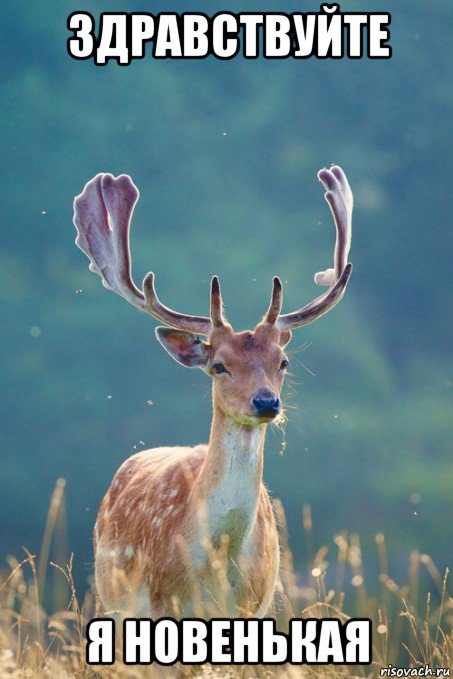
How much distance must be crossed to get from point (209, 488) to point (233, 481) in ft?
0.65

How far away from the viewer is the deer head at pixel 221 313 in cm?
598

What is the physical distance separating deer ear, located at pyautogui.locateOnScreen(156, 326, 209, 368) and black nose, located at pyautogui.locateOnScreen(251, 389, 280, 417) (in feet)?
2.70

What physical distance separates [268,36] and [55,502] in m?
5.61

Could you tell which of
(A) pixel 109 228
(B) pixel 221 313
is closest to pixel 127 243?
(A) pixel 109 228

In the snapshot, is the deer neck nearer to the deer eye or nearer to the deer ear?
the deer eye

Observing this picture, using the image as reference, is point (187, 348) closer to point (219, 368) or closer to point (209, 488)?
point (219, 368)

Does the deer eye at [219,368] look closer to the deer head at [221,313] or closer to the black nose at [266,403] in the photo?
the deer head at [221,313]

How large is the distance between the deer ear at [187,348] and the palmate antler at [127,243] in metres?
0.18

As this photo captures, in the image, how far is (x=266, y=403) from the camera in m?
5.68

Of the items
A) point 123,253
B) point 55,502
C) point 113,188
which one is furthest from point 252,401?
point 113,188

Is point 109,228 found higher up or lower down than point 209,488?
higher up

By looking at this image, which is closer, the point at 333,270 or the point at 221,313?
the point at 221,313

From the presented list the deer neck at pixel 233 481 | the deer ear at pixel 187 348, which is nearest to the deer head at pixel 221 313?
the deer ear at pixel 187 348

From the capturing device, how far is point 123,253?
24.7 ft
